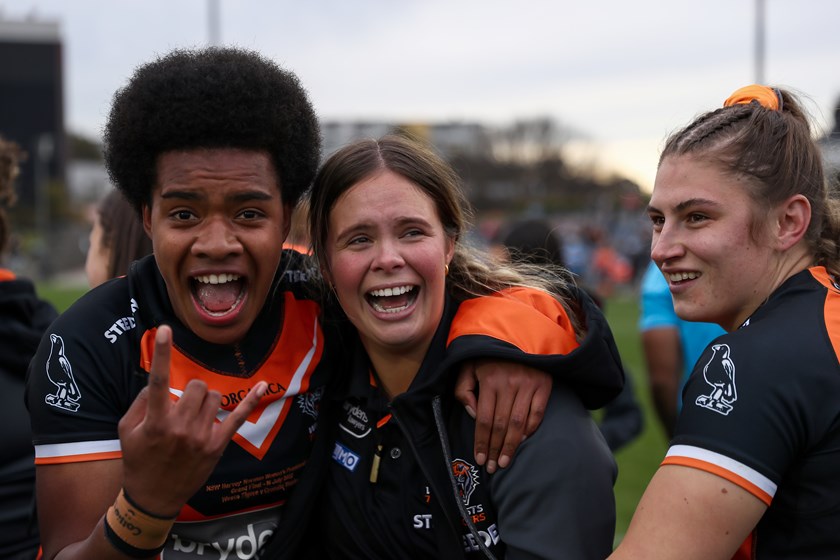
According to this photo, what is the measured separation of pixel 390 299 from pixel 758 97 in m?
1.17

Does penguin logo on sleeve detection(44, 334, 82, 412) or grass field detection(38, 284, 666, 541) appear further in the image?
grass field detection(38, 284, 666, 541)

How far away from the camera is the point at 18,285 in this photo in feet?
11.1

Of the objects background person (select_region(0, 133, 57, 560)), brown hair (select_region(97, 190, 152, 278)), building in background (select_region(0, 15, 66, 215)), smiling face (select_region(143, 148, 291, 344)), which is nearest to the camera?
smiling face (select_region(143, 148, 291, 344))

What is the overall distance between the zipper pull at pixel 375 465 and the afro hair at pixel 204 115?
2.58 ft

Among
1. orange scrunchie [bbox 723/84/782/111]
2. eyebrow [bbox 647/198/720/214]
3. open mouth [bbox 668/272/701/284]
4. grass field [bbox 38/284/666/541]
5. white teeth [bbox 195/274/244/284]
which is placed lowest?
grass field [bbox 38/284/666/541]

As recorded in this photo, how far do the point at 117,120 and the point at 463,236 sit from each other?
3.65 feet

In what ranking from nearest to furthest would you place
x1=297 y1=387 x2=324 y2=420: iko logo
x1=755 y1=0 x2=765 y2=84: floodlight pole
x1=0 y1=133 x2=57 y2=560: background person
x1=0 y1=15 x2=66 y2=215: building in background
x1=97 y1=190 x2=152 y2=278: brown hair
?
x1=297 y1=387 x2=324 y2=420: iko logo < x1=0 y1=133 x2=57 y2=560: background person < x1=97 y1=190 x2=152 y2=278: brown hair < x1=755 y1=0 x2=765 y2=84: floodlight pole < x1=0 y1=15 x2=66 y2=215: building in background

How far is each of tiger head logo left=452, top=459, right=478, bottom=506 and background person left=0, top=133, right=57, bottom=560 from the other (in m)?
1.62

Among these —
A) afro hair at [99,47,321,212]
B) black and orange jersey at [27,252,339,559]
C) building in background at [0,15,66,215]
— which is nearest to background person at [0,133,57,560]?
black and orange jersey at [27,252,339,559]

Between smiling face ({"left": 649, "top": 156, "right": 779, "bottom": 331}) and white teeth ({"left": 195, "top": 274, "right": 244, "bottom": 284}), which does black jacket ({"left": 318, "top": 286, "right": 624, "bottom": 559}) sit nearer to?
smiling face ({"left": 649, "top": 156, "right": 779, "bottom": 331})

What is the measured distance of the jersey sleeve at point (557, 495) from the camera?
2211mm

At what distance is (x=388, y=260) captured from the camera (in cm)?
254

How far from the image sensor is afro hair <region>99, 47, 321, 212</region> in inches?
96.4

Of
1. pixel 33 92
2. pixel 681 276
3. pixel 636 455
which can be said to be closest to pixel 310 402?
pixel 681 276
